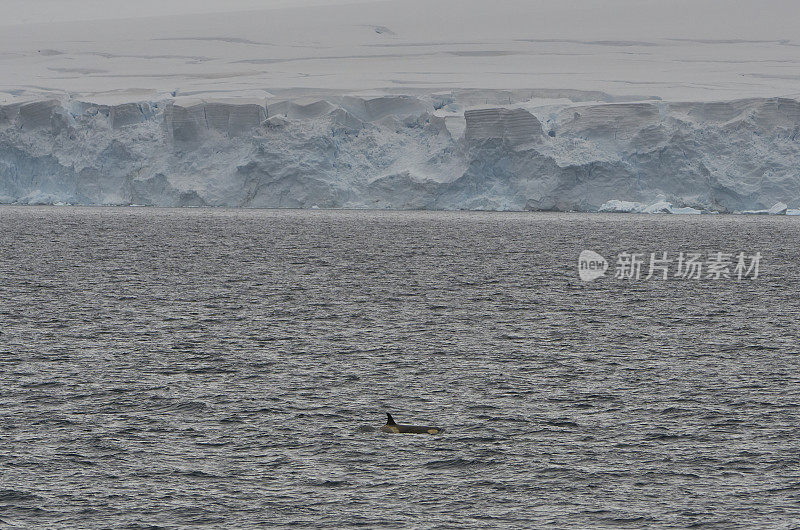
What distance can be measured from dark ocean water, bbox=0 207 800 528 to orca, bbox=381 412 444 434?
0.56 ft

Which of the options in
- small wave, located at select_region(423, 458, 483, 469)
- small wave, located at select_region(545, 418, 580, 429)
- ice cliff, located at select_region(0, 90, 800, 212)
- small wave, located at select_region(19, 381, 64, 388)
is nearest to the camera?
small wave, located at select_region(423, 458, 483, 469)

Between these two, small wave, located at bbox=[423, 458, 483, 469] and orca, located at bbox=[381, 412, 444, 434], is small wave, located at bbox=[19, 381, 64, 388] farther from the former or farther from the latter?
small wave, located at bbox=[423, 458, 483, 469]

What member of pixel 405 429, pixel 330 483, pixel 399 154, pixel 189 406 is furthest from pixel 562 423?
pixel 399 154

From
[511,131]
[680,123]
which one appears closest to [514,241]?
[511,131]

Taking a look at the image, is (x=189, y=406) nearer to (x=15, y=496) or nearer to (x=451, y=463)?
→ (x=15, y=496)

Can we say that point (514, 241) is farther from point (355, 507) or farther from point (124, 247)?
point (355, 507)

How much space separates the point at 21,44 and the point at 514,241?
85.5 metres

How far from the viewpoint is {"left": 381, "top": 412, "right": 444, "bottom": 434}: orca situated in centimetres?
1748

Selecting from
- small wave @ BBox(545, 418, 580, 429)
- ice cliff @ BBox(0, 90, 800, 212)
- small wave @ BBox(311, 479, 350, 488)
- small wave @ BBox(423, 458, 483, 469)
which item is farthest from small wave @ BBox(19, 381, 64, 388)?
ice cliff @ BBox(0, 90, 800, 212)

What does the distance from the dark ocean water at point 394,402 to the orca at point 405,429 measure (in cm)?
17

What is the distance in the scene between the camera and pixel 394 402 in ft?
66.1

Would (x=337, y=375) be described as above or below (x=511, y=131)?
below

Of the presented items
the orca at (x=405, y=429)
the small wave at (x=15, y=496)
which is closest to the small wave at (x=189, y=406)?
the orca at (x=405, y=429)

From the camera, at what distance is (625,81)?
99938mm
